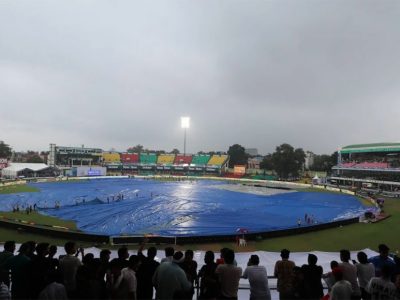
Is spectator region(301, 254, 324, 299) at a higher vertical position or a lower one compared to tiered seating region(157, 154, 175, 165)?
lower

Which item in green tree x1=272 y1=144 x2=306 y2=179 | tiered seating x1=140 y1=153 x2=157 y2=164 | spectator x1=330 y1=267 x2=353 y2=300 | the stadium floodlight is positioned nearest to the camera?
spectator x1=330 y1=267 x2=353 y2=300

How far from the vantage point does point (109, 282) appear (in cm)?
552

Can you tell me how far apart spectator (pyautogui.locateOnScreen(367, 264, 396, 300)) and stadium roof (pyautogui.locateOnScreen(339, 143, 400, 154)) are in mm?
73867

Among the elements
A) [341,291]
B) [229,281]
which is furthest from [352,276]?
[229,281]

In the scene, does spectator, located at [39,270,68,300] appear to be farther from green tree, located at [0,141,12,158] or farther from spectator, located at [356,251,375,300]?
green tree, located at [0,141,12,158]

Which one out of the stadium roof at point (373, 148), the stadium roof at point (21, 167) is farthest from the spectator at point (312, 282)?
the stadium roof at point (21, 167)

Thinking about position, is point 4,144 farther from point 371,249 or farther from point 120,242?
point 371,249

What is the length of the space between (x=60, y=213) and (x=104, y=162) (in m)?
93.2

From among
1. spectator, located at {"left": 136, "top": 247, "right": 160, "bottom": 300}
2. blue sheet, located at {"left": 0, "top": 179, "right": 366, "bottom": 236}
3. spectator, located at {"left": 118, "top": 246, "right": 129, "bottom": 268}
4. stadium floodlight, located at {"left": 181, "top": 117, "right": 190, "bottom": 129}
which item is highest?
stadium floodlight, located at {"left": 181, "top": 117, "right": 190, "bottom": 129}

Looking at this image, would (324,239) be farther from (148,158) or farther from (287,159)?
(148,158)

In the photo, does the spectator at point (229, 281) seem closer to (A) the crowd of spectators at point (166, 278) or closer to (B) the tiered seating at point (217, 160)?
(A) the crowd of spectators at point (166, 278)

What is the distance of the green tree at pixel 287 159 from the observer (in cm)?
9738

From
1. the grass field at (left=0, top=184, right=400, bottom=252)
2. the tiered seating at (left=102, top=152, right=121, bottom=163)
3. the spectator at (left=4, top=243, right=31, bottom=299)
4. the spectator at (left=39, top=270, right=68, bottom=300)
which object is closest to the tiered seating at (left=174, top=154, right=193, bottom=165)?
the tiered seating at (left=102, top=152, right=121, bottom=163)

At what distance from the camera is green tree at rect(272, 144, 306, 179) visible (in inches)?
3834
